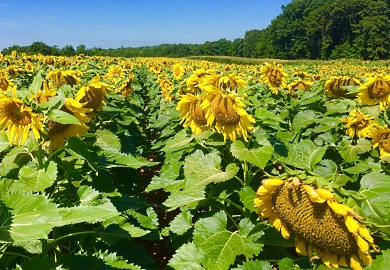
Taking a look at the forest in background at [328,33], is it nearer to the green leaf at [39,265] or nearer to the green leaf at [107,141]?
the green leaf at [107,141]

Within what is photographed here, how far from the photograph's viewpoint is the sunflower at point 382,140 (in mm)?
2846

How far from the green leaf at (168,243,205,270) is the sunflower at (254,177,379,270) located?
36.4 inches

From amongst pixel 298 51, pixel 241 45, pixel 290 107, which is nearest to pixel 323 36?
pixel 298 51

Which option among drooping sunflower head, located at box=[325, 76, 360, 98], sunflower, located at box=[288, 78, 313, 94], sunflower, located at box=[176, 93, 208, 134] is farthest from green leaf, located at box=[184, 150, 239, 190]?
sunflower, located at box=[288, 78, 313, 94]

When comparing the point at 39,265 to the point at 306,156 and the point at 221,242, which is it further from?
the point at 306,156

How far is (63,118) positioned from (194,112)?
Answer: 129 centimetres

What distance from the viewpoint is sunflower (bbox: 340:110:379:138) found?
3195 mm

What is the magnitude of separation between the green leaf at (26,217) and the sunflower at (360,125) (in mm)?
2766

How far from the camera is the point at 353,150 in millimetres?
2920

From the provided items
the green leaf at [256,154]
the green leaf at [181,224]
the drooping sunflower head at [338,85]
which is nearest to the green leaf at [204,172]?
the green leaf at [256,154]

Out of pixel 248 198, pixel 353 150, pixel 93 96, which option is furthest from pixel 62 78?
pixel 353 150

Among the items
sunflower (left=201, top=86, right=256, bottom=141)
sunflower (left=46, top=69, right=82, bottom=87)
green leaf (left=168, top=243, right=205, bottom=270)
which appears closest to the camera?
green leaf (left=168, top=243, right=205, bottom=270)

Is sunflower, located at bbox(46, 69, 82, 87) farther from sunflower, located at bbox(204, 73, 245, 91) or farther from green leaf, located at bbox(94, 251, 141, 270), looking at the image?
green leaf, located at bbox(94, 251, 141, 270)

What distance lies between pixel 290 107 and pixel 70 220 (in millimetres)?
3417
